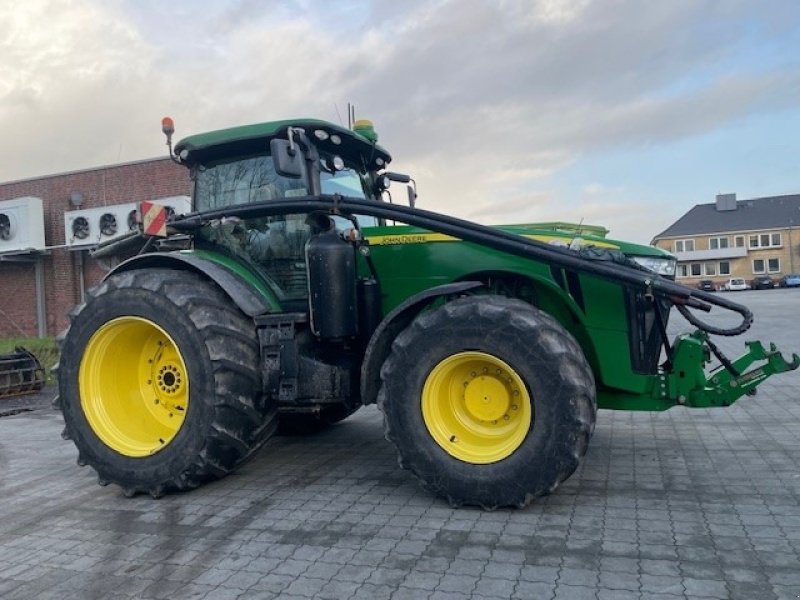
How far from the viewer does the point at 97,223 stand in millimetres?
18156

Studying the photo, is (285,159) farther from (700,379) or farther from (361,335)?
(700,379)

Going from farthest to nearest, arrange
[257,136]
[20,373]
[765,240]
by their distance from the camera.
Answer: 1. [765,240]
2. [20,373]
3. [257,136]

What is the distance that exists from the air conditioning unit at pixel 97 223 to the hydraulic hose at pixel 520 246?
43.7 ft

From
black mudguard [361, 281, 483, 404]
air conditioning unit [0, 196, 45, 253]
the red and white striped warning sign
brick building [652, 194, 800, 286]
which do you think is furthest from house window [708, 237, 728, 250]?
the red and white striped warning sign

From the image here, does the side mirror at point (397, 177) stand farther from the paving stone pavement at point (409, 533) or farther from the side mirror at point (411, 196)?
the paving stone pavement at point (409, 533)

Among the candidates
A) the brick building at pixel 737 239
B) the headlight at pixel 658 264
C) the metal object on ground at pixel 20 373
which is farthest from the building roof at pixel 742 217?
the headlight at pixel 658 264

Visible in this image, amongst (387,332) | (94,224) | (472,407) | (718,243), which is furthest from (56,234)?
(718,243)

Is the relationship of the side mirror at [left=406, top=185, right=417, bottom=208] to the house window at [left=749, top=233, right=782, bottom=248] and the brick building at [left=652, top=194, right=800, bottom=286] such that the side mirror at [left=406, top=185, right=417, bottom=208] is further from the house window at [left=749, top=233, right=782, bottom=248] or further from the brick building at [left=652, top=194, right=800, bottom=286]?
the house window at [left=749, top=233, right=782, bottom=248]

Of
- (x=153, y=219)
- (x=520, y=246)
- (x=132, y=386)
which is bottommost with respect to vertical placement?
(x=132, y=386)

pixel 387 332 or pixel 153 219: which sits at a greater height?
pixel 153 219

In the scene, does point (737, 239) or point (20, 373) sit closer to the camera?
point (20, 373)

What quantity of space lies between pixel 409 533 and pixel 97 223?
16962mm

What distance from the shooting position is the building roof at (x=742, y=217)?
66.2 meters

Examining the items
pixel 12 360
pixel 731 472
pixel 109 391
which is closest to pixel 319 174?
pixel 109 391
